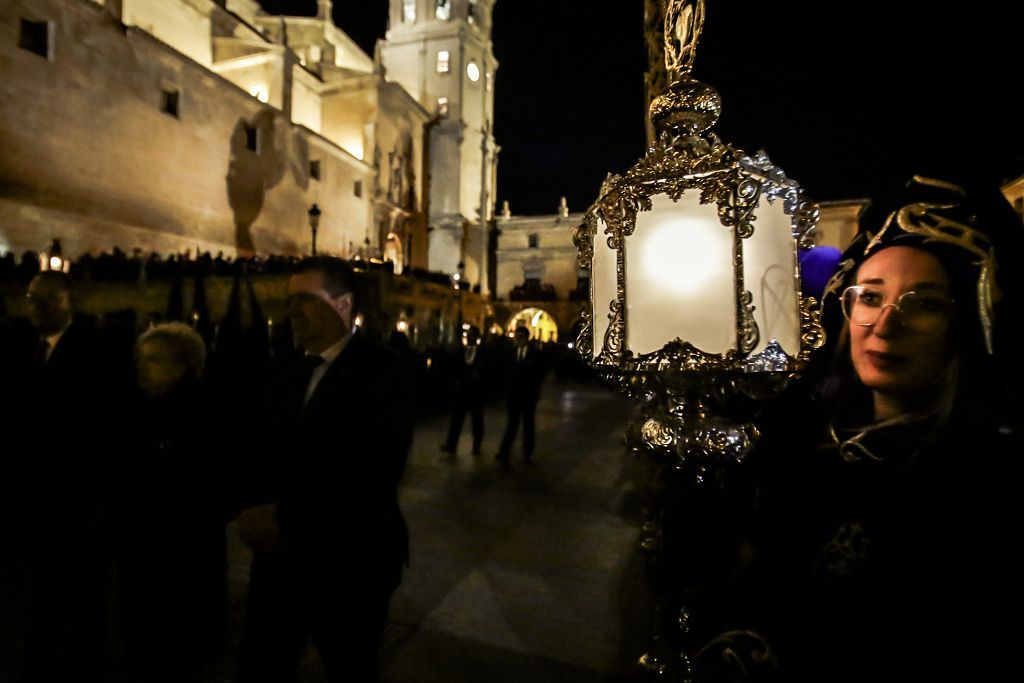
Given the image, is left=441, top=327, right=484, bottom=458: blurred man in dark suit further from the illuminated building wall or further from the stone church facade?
the illuminated building wall

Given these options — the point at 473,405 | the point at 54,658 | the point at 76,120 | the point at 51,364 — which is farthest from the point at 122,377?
the point at 76,120

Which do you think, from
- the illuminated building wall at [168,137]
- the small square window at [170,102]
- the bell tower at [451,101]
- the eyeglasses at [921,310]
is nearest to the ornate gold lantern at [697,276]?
the eyeglasses at [921,310]

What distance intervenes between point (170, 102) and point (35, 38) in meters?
4.95

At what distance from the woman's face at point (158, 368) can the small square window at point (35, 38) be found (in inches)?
872

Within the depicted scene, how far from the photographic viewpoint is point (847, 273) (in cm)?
174

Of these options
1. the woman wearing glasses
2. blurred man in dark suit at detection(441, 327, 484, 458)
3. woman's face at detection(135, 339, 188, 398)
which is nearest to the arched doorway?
blurred man in dark suit at detection(441, 327, 484, 458)

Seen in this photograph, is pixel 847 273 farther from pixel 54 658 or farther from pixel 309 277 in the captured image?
pixel 54 658

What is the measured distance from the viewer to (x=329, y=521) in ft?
6.81

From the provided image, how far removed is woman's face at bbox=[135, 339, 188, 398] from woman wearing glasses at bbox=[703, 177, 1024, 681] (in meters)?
2.82

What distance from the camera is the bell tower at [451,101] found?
45656mm

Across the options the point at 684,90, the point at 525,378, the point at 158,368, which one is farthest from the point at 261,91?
the point at 684,90

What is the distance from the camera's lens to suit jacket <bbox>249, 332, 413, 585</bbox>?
2068mm

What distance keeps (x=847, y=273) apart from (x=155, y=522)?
11.1 ft

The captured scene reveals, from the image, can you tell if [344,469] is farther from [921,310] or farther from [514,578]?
[514,578]
